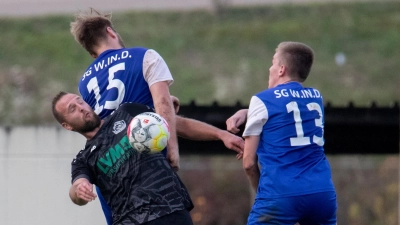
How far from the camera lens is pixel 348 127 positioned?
10586mm

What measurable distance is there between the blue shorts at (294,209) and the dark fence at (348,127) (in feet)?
14.0

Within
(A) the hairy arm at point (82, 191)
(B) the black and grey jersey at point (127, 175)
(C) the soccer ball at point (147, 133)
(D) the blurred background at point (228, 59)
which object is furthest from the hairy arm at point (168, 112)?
→ (D) the blurred background at point (228, 59)

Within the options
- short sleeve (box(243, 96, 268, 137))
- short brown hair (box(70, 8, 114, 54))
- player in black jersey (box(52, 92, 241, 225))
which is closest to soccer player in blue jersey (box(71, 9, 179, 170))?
short brown hair (box(70, 8, 114, 54))

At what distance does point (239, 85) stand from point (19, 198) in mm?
17398

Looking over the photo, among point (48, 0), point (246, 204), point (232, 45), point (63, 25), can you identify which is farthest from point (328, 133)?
point (48, 0)

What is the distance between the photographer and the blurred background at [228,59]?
20.5 metres

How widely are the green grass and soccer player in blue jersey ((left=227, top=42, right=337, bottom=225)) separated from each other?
17.4 meters

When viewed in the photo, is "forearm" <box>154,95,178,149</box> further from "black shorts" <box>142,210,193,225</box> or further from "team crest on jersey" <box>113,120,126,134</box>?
"black shorts" <box>142,210,193,225</box>

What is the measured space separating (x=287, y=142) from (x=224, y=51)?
73.9 feet

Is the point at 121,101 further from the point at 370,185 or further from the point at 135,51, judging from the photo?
the point at 370,185

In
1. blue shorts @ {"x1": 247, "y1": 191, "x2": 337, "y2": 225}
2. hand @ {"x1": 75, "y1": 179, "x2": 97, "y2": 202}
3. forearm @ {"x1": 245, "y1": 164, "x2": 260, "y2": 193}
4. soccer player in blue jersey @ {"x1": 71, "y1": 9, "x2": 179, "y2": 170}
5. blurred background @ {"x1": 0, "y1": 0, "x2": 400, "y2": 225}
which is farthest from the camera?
blurred background @ {"x1": 0, "y1": 0, "x2": 400, "y2": 225}

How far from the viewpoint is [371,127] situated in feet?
34.7

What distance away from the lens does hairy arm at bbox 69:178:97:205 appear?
4.99m

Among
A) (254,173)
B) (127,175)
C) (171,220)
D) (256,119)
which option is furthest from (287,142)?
(127,175)
